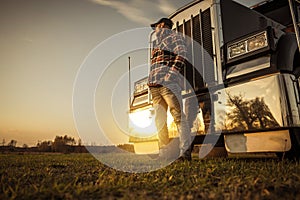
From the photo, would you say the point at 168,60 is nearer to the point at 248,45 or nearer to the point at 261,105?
the point at 248,45

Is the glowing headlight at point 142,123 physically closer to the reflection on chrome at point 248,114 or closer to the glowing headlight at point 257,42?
the reflection on chrome at point 248,114

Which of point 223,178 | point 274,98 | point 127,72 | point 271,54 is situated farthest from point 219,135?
point 127,72

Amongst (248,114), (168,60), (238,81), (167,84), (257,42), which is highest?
(168,60)

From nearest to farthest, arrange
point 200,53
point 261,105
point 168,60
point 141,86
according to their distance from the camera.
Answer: point 261,105 → point 168,60 → point 200,53 → point 141,86

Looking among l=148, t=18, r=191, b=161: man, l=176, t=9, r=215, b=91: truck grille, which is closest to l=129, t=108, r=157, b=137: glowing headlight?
l=148, t=18, r=191, b=161: man

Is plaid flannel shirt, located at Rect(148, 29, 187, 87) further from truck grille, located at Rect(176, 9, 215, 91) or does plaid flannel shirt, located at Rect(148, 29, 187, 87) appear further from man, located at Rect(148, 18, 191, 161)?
truck grille, located at Rect(176, 9, 215, 91)

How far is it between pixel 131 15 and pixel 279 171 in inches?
186

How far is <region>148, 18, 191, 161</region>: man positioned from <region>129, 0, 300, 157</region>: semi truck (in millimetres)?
170

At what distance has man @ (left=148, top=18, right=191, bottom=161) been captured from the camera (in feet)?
12.7

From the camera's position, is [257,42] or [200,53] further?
[200,53]

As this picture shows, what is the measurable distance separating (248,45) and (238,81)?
0.46 metres

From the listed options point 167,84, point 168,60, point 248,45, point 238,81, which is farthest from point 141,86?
point 248,45

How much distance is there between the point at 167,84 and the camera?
156 inches

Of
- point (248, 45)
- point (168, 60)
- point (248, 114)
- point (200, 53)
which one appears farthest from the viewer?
point (200, 53)
